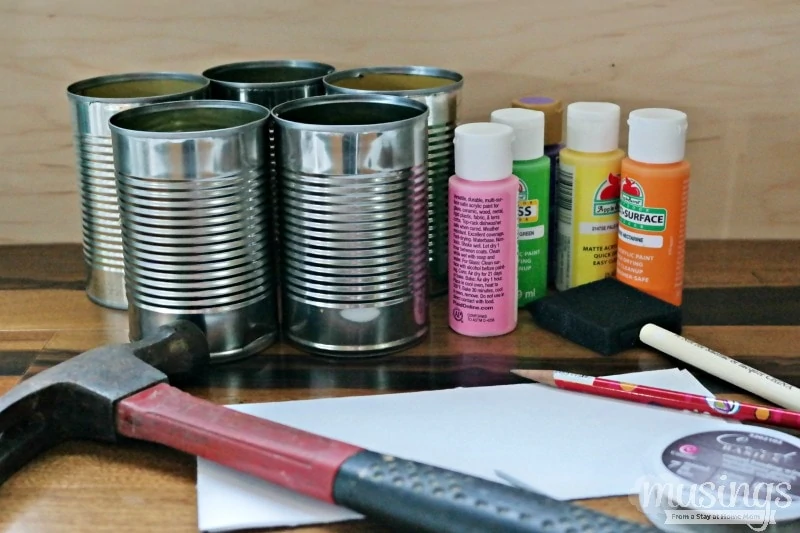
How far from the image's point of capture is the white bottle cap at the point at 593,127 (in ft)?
2.67

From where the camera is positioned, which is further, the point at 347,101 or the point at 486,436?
the point at 347,101

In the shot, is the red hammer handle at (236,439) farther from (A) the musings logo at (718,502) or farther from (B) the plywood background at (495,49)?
(B) the plywood background at (495,49)

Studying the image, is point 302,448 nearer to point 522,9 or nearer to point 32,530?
point 32,530

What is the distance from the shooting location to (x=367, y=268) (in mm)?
743

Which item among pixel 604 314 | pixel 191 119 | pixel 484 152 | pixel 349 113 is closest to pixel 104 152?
pixel 191 119

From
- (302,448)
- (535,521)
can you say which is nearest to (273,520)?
(302,448)

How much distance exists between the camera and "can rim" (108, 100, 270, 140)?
701 mm

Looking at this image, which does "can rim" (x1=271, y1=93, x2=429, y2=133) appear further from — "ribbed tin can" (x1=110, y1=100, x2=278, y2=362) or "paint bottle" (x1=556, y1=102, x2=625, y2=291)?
"paint bottle" (x1=556, y1=102, x2=625, y2=291)

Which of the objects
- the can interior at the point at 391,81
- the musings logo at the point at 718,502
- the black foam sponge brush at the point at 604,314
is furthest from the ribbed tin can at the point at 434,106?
the musings logo at the point at 718,502

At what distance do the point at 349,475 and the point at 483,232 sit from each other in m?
0.28

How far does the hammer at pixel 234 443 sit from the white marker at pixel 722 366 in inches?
9.0

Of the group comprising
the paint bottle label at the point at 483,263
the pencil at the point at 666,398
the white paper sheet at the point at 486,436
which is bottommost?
the white paper sheet at the point at 486,436

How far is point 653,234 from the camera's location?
80 centimetres

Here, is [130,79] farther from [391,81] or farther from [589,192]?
[589,192]
